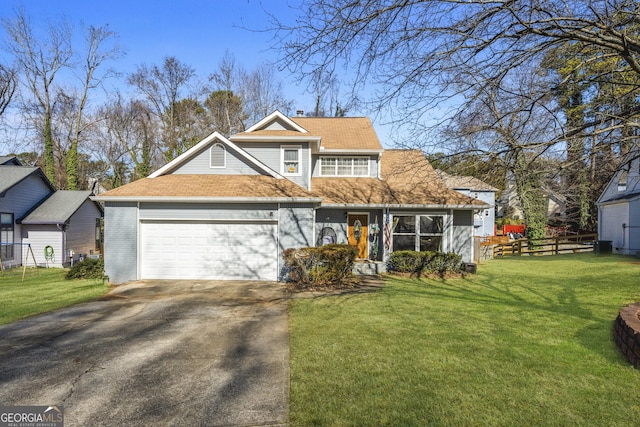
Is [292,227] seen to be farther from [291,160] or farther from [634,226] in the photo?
[634,226]

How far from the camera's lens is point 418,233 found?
51.1ft

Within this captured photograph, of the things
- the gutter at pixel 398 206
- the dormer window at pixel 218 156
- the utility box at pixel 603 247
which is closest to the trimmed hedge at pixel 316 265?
the gutter at pixel 398 206

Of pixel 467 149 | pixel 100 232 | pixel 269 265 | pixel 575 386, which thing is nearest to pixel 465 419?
pixel 575 386

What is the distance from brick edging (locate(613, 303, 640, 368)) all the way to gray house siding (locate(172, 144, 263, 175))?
11.5 metres

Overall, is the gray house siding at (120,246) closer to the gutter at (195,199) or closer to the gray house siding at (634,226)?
the gutter at (195,199)

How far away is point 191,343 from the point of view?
6355 mm

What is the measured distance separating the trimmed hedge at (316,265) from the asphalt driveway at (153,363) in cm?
271

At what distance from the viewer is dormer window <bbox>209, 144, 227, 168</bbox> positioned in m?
14.3

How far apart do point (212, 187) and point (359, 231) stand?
6.47 m

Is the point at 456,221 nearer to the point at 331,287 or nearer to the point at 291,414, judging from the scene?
the point at 331,287

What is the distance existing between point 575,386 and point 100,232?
2710 cm

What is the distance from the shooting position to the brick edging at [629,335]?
5.06 metres

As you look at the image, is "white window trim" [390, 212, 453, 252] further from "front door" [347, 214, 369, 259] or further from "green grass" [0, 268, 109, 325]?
"green grass" [0, 268, 109, 325]

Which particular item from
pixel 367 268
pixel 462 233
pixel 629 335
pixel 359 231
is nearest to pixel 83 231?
pixel 359 231
